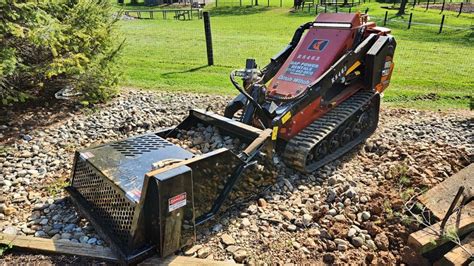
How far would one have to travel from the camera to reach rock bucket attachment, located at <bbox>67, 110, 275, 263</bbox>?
10.6 feet

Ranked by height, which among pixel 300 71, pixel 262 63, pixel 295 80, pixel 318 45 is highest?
pixel 318 45

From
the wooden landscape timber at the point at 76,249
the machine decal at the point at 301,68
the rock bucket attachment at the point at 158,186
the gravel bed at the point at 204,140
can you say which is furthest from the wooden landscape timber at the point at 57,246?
the machine decal at the point at 301,68

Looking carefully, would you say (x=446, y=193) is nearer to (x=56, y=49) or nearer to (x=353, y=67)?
(x=353, y=67)

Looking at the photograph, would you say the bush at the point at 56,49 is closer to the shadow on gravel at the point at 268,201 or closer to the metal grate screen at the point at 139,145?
the metal grate screen at the point at 139,145

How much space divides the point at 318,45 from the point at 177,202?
3436mm

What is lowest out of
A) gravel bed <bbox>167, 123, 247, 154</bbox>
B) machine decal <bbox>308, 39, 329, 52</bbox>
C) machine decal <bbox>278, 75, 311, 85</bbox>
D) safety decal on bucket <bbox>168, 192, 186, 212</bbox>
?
gravel bed <bbox>167, 123, 247, 154</bbox>

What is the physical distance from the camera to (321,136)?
483 cm

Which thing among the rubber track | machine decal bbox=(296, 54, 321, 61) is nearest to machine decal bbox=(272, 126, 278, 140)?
the rubber track

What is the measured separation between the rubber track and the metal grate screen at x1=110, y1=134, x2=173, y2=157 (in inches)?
57.2

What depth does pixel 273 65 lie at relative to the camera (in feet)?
20.0

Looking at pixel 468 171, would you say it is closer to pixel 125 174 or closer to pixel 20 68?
pixel 125 174

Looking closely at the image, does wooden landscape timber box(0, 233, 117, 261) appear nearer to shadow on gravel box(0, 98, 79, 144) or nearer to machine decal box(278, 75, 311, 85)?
shadow on gravel box(0, 98, 79, 144)

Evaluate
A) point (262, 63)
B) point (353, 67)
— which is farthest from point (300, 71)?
point (262, 63)

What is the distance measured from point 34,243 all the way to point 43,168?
1.70 metres
